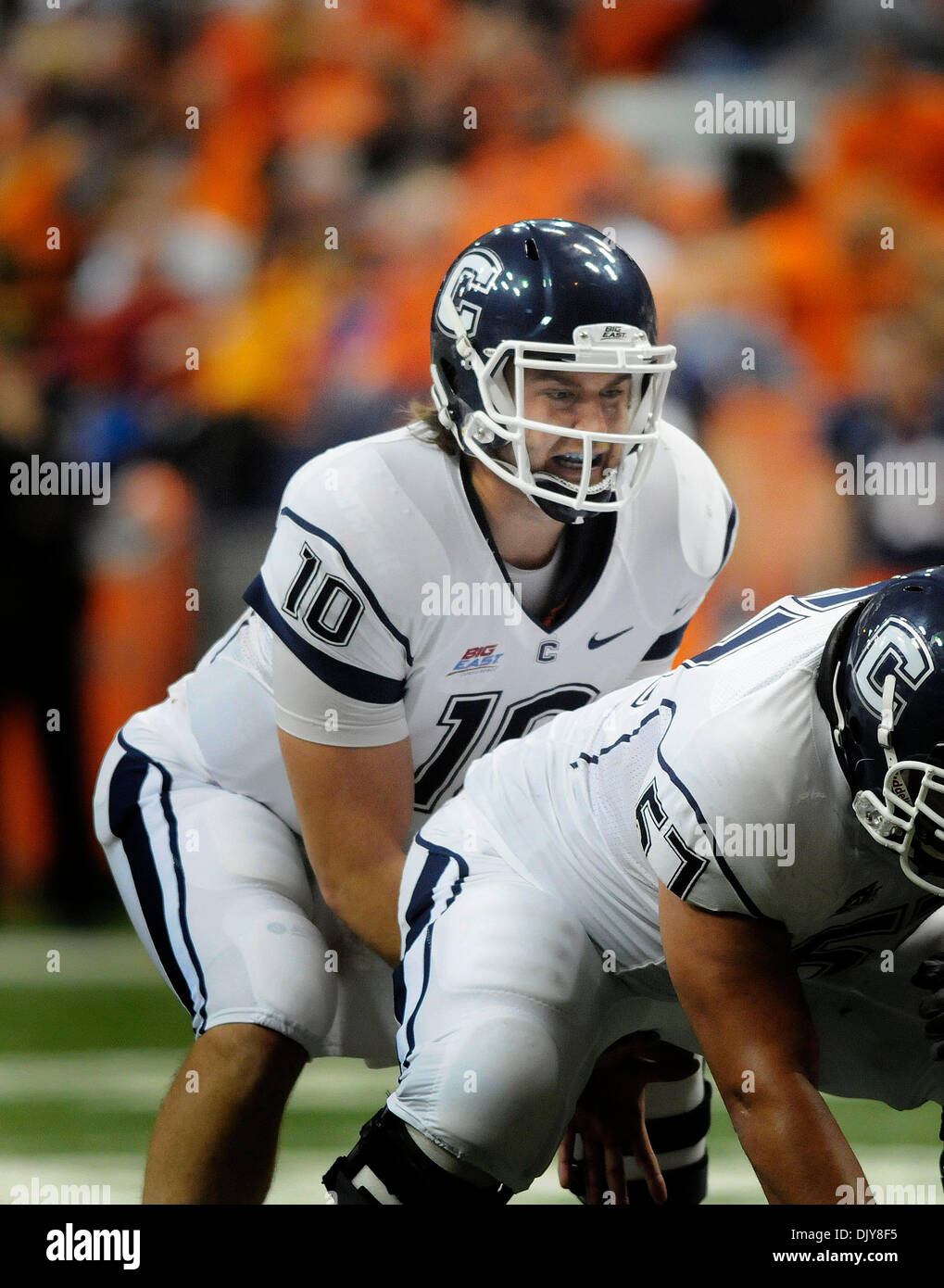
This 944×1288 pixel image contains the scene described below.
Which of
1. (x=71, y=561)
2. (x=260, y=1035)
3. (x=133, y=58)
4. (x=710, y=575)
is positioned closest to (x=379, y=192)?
(x=133, y=58)

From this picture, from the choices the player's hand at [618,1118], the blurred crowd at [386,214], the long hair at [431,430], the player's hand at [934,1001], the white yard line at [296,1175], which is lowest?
the white yard line at [296,1175]

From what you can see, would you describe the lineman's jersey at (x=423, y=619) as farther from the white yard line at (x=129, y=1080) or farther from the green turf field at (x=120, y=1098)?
the white yard line at (x=129, y=1080)

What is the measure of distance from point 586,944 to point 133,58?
3887mm

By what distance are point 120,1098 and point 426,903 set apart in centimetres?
159

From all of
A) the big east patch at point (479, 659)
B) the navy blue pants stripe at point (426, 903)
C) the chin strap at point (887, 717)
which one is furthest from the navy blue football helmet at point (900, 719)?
the big east patch at point (479, 659)

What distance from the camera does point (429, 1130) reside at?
1829 mm

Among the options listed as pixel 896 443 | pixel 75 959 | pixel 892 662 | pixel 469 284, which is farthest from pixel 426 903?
pixel 896 443

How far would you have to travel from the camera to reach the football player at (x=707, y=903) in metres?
1.63

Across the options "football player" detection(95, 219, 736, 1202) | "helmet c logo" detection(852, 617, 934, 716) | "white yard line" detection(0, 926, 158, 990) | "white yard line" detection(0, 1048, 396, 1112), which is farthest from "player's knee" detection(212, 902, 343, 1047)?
"white yard line" detection(0, 926, 158, 990)

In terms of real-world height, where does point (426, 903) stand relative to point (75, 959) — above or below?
above

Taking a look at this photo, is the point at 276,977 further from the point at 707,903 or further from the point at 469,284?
the point at 469,284

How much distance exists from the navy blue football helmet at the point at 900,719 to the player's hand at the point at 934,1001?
178 millimetres

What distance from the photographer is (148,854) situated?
235cm

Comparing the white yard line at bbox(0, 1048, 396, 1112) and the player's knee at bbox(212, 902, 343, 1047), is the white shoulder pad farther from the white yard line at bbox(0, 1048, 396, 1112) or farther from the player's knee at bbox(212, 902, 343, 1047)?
the white yard line at bbox(0, 1048, 396, 1112)
